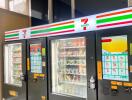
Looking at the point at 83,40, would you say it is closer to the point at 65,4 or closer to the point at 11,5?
the point at 65,4

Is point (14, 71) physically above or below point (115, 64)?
below

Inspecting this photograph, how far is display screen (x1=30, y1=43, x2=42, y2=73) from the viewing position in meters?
3.38

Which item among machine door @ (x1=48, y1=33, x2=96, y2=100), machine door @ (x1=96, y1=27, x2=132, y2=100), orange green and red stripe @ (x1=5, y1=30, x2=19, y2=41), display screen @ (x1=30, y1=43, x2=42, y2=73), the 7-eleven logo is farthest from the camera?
orange green and red stripe @ (x1=5, y1=30, x2=19, y2=41)

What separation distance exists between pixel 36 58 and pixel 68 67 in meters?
0.63

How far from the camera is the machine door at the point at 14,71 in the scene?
3685 millimetres

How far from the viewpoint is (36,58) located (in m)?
3.46

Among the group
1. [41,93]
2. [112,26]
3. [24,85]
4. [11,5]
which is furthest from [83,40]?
[11,5]

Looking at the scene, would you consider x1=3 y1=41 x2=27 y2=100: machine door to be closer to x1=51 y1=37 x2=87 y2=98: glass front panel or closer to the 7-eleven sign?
the 7-eleven sign

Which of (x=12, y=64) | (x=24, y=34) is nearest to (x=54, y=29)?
(x=24, y=34)

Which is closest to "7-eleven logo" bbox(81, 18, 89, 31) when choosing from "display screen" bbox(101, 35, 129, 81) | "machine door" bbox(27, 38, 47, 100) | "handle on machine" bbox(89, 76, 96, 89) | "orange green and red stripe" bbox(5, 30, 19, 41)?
"display screen" bbox(101, 35, 129, 81)

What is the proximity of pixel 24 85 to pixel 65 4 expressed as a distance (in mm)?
1935

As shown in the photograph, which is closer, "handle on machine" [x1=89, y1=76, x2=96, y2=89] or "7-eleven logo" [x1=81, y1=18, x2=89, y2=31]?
"handle on machine" [x1=89, y1=76, x2=96, y2=89]

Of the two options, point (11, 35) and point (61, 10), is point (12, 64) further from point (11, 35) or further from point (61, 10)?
point (61, 10)

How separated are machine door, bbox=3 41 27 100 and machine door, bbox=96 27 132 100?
168 centimetres
